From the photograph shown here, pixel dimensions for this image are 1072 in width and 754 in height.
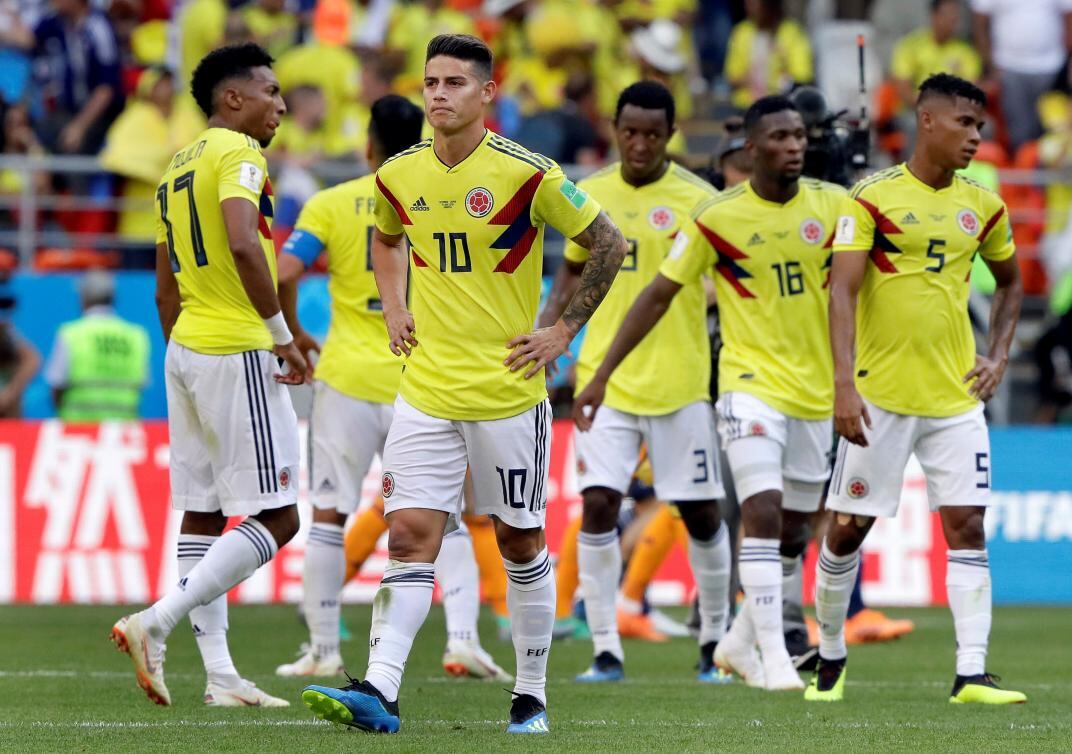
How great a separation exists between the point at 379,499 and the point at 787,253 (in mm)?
3339

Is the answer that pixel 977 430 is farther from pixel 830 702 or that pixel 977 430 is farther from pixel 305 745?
pixel 305 745

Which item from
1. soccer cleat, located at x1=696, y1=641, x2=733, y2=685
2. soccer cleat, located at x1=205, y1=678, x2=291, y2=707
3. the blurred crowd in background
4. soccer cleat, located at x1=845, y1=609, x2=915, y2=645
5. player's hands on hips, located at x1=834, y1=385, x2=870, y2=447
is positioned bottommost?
soccer cleat, located at x1=845, y1=609, x2=915, y2=645

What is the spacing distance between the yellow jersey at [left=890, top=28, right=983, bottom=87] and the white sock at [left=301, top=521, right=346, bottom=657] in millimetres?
11816

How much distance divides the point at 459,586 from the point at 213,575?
2.37 metres

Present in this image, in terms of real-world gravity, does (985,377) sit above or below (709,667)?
above

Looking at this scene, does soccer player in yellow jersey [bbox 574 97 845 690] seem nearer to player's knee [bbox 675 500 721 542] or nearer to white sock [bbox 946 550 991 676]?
player's knee [bbox 675 500 721 542]

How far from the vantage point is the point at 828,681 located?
915 cm

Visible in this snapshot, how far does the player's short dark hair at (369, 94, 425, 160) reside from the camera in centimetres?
1004

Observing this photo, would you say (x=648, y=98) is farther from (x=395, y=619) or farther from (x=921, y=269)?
(x=395, y=619)

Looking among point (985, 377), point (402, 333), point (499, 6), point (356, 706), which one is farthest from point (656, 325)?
point (499, 6)

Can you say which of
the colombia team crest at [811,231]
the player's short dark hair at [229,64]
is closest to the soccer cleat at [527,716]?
the player's short dark hair at [229,64]

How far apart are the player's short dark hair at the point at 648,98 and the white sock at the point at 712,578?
7.39 ft

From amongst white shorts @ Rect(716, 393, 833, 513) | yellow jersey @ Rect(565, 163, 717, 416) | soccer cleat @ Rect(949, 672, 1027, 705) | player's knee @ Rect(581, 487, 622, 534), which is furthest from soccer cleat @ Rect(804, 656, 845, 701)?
yellow jersey @ Rect(565, 163, 717, 416)

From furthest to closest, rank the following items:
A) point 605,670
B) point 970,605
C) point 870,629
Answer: point 870,629 < point 605,670 < point 970,605
